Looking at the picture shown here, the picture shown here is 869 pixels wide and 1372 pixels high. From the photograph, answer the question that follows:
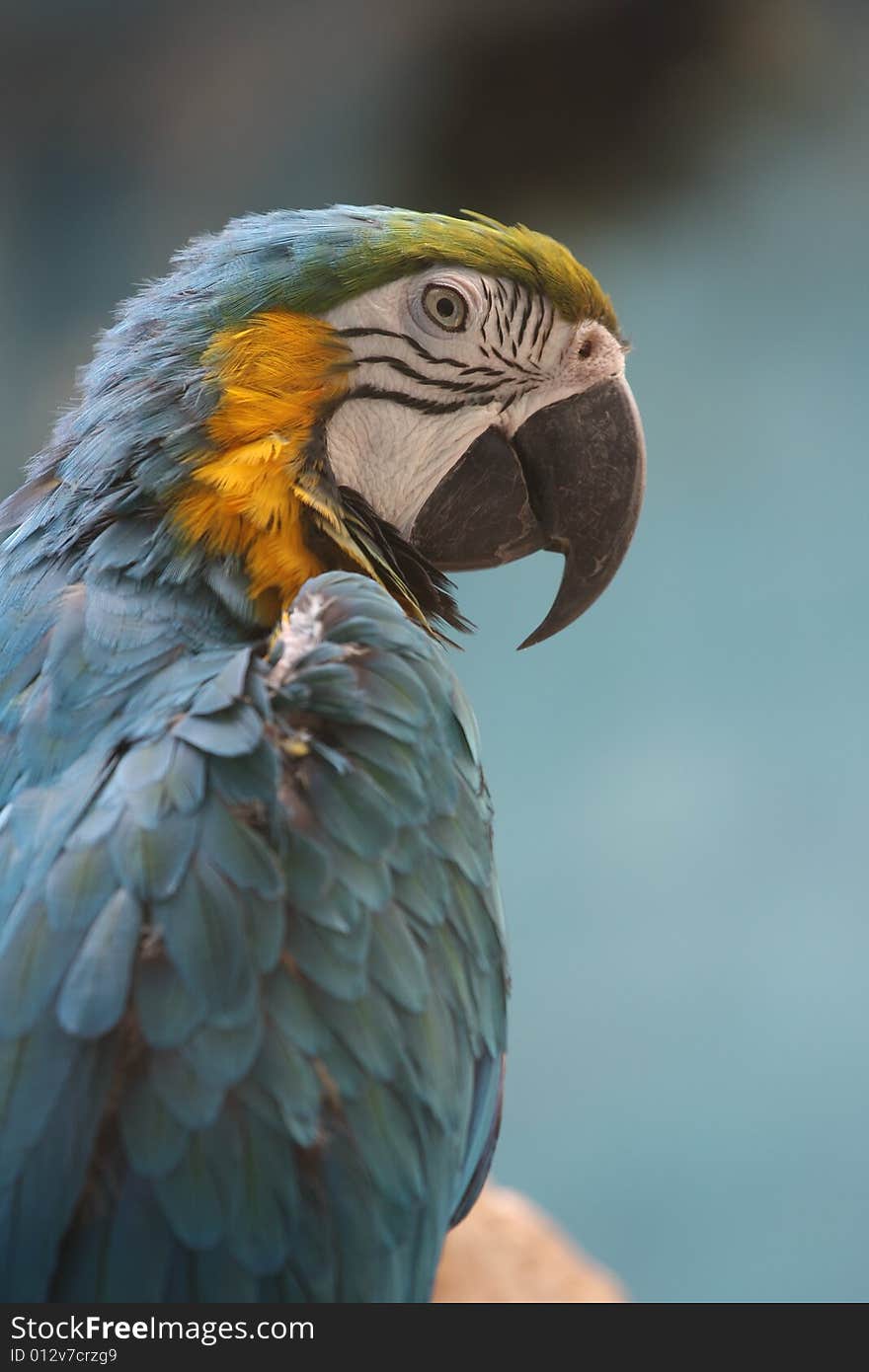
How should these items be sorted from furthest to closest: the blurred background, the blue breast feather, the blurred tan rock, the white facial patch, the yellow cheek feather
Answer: the blurred background → the blurred tan rock → the white facial patch → the yellow cheek feather → the blue breast feather

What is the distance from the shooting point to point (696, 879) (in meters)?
2.69

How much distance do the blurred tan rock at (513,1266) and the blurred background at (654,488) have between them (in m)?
1.05

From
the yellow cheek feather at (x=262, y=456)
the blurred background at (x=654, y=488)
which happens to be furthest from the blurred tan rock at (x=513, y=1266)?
the blurred background at (x=654, y=488)

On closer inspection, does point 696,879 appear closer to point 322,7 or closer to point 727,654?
point 727,654

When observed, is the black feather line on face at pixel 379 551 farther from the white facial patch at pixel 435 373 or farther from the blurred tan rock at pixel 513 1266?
the blurred tan rock at pixel 513 1266

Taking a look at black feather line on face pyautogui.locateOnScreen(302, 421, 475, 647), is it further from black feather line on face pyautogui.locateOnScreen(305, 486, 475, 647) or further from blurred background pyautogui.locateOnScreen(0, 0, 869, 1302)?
blurred background pyautogui.locateOnScreen(0, 0, 869, 1302)

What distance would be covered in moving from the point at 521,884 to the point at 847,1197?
2.81 ft

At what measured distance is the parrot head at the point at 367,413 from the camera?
103 centimetres

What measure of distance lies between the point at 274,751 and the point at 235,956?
0.44 feet

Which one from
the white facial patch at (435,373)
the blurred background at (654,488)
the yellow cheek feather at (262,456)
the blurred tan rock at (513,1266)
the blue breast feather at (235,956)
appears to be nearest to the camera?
the blue breast feather at (235,956)

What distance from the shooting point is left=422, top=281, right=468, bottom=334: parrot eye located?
1141mm

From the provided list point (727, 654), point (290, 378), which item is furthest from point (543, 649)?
point (290, 378)

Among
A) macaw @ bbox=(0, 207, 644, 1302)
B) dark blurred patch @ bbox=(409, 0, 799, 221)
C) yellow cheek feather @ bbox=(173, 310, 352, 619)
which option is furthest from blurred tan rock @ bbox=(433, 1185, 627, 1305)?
dark blurred patch @ bbox=(409, 0, 799, 221)

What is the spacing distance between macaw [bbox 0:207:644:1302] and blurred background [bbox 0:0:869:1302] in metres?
1.56
